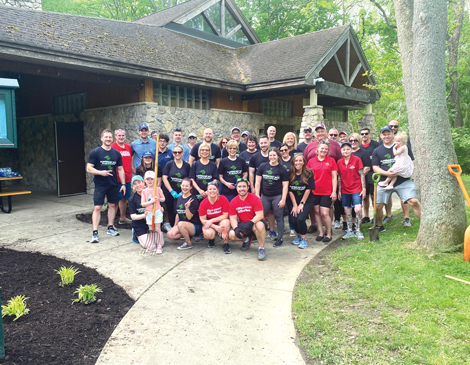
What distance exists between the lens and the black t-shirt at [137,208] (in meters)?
5.73

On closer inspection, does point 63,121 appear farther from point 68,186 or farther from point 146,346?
point 146,346

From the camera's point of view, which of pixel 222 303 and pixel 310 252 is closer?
pixel 222 303

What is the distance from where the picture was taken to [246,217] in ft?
18.2

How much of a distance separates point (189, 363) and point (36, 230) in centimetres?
519

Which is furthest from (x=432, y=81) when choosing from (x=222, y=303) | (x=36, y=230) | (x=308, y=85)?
(x=36, y=230)

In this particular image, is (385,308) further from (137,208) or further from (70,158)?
(70,158)

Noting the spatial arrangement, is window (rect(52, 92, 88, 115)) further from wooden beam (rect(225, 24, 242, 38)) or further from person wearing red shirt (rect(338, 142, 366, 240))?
person wearing red shirt (rect(338, 142, 366, 240))

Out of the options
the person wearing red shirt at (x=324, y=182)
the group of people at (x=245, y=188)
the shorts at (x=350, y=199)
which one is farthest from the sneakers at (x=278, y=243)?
the shorts at (x=350, y=199)

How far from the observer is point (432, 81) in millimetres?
5027

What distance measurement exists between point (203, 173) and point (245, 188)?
37.1 inches

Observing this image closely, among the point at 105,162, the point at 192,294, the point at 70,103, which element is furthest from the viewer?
the point at 70,103

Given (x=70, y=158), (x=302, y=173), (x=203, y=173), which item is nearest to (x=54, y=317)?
(x=203, y=173)

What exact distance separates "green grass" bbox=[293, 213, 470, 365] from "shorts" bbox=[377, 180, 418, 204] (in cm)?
105

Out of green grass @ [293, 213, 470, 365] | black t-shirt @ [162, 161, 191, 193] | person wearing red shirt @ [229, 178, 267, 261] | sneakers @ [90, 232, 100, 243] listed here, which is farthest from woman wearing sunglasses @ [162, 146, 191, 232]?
green grass @ [293, 213, 470, 365]
